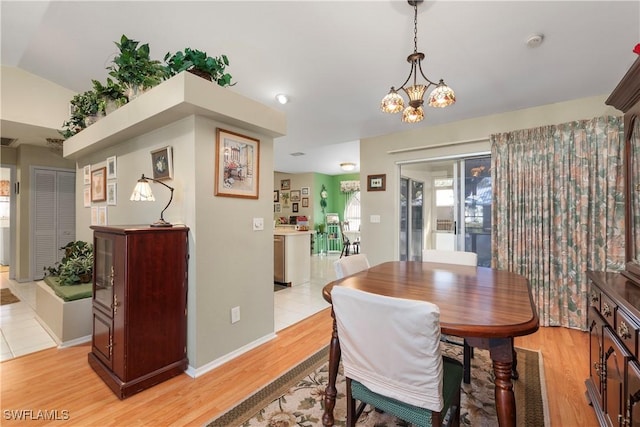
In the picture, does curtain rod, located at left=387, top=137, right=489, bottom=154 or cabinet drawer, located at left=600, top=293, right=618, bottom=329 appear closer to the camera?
cabinet drawer, located at left=600, top=293, right=618, bottom=329

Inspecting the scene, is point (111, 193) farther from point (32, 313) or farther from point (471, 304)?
point (471, 304)

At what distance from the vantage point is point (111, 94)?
8.57 feet

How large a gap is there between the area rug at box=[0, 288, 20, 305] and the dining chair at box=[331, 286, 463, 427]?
5070 millimetres

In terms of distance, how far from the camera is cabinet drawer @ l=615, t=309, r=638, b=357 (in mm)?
1075

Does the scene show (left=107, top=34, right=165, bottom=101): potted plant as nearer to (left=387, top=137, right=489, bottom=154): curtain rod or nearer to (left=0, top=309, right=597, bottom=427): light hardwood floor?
(left=0, top=309, right=597, bottom=427): light hardwood floor

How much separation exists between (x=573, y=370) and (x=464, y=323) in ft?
6.07

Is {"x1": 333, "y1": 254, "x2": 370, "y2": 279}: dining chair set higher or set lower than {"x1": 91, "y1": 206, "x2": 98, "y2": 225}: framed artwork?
lower

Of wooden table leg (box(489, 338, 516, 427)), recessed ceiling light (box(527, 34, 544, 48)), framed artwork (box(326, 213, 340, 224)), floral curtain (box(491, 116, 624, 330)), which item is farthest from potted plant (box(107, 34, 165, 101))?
framed artwork (box(326, 213, 340, 224))

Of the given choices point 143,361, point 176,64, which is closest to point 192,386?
point 143,361

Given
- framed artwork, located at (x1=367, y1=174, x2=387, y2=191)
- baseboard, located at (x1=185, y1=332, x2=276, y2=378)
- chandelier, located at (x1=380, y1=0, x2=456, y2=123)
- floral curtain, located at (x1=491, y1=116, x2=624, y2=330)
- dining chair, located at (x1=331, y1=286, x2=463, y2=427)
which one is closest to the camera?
dining chair, located at (x1=331, y1=286, x2=463, y2=427)

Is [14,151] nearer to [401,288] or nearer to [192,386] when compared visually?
[192,386]

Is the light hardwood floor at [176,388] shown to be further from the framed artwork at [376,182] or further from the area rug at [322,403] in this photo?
the framed artwork at [376,182]

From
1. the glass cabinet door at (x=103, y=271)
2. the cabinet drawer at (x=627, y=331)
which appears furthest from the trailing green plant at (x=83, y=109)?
the cabinet drawer at (x=627, y=331)

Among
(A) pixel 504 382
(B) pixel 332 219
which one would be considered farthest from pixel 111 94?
(B) pixel 332 219
